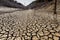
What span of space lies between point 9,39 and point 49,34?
1261 millimetres

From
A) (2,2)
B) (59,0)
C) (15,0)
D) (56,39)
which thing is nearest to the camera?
(56,39)

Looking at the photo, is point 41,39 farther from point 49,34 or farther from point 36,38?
point 49,34

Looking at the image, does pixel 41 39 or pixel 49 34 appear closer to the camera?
pixel 41 39

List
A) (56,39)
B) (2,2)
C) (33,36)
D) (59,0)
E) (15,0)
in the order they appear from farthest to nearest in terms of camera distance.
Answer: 1. (15,0)
2. (2,2)
3. (59,0)
4. (33,36)
5. (56,39)

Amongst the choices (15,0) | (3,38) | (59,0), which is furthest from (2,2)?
(3,38)

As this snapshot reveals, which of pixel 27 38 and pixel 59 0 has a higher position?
pixel 59 0

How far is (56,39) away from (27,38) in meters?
0.84

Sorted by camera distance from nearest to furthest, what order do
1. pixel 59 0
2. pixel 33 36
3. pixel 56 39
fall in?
1. pixel 56 39
2. pixel 33 36
3. pixel 59 0

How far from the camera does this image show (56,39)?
2.92 metres

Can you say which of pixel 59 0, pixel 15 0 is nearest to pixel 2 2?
pixel 15 0

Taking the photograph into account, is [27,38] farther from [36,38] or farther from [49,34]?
[49,34]

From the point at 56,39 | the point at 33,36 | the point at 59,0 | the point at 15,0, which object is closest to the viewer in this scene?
the point at 56,39

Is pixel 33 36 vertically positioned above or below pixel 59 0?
below

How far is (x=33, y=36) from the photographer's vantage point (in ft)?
10.5
